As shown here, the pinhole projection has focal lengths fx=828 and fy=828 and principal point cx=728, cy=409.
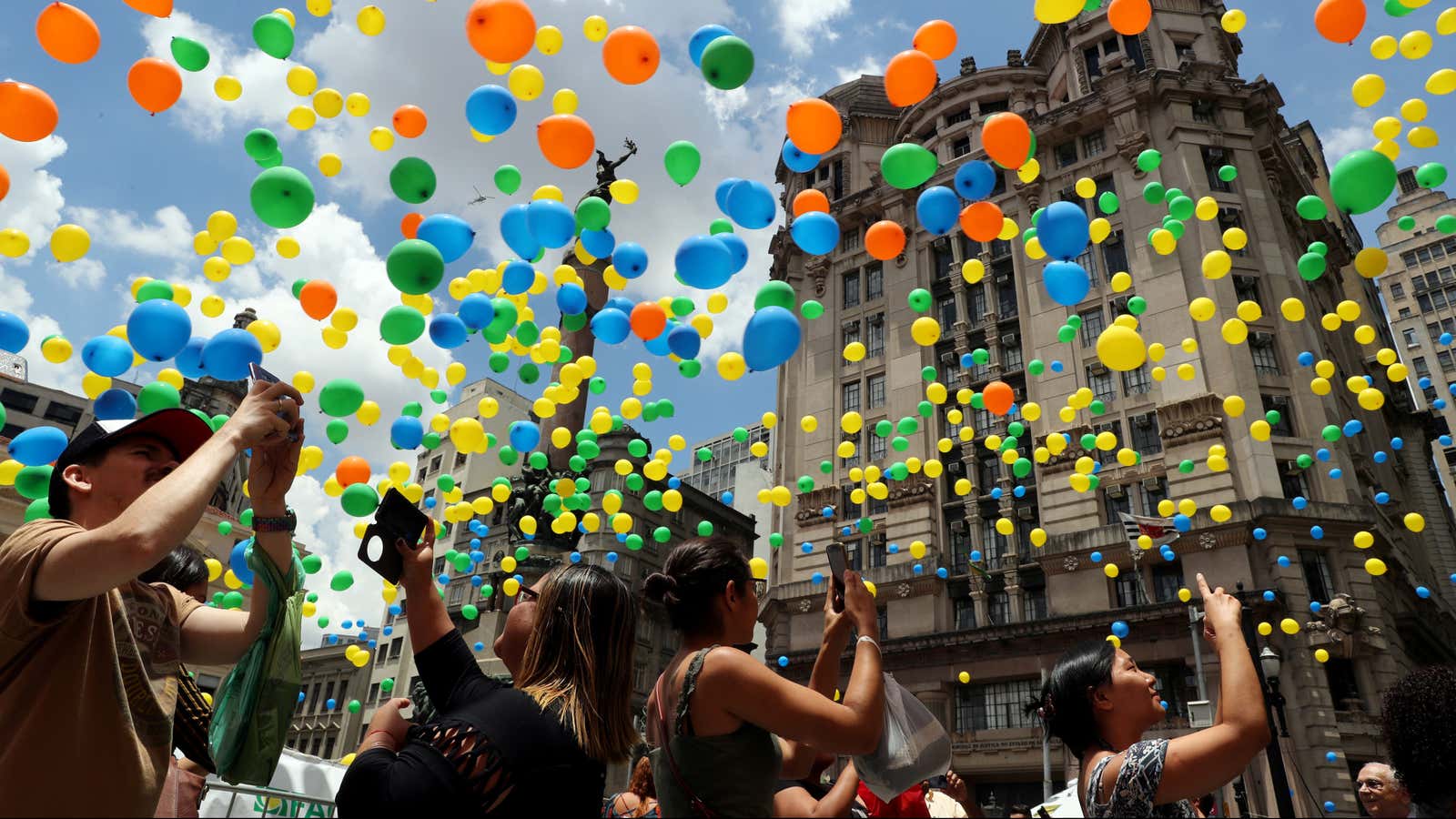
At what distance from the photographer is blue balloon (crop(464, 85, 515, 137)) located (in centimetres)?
702

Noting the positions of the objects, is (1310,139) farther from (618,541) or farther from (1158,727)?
(618,541)

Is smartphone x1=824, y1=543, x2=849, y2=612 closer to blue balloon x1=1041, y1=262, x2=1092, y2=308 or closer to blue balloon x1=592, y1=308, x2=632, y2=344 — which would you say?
blue balloon x1=1041, y1=262, x2=1092, y2=308

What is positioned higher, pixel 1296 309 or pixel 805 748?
pixel 1296 309

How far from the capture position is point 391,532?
217cm

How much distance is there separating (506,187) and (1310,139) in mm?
48974

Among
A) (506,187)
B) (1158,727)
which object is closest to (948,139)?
(1158,727)

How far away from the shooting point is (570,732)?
2.03 m

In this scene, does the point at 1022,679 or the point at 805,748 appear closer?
the point at 805,748

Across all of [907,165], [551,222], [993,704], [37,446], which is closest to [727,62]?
[907,165]

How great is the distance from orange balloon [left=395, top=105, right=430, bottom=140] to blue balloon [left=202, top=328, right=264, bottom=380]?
7.76ft

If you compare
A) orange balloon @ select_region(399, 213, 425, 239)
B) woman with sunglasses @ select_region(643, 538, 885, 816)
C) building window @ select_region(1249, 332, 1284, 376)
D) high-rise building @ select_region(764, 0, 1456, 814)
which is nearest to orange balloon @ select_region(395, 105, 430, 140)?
orange balloon @ select_region(399, 213, 425, 239)

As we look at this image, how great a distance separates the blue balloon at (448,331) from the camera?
812 cm

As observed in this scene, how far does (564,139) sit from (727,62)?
59.5 inches

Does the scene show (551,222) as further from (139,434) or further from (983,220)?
(139,434)
